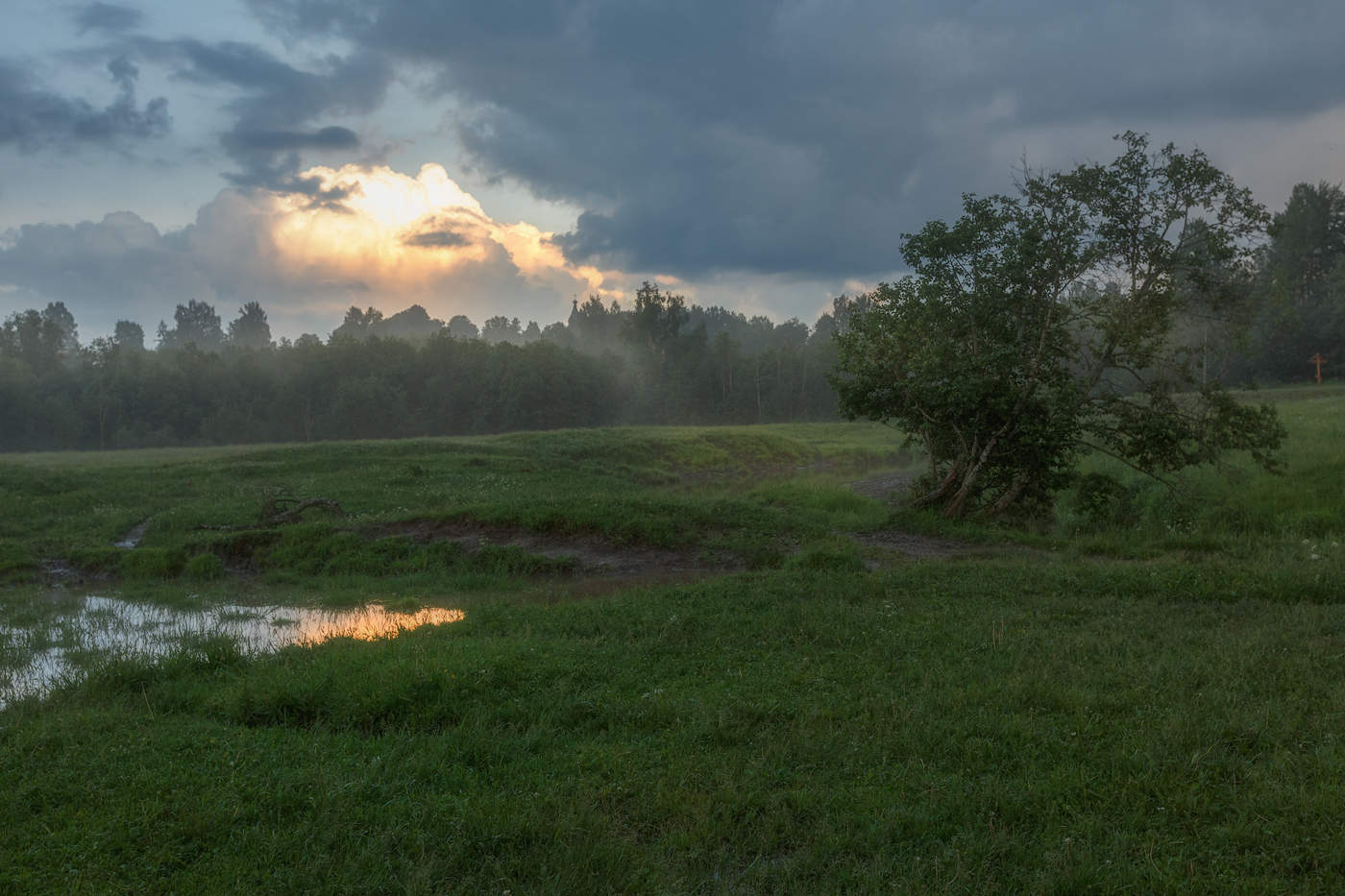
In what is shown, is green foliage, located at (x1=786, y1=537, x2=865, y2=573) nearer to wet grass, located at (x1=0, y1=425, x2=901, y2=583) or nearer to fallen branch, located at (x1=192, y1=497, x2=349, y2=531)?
wet grass, located at (x1=0, y1=425, x2=901, y2=583)

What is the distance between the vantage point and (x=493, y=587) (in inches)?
611

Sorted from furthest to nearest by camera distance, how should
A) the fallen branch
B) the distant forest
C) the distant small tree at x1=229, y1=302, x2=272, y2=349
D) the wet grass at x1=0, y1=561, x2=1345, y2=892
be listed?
the distant small tree at x1=229, y1=302, x2=272, y2=349
the distant forest
the fallen branch
the wet grass at x1=0, y1=561, x2=1345, y2=892

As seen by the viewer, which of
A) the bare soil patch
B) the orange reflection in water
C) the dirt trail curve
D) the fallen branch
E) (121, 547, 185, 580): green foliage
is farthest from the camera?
the fallen branch

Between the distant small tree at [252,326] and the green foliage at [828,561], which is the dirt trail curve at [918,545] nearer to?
the green foliage at [828,561]

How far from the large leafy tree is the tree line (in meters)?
47.8

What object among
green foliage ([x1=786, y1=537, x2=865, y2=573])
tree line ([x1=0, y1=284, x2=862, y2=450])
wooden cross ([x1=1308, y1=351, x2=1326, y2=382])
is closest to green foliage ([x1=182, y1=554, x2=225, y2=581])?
green foliage ([x1=786, y1=537, x2=865, y2=573])

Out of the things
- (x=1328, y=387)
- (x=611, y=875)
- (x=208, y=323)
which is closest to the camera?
(x=611, y=875)

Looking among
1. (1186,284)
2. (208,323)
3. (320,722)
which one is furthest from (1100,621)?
(208,323)

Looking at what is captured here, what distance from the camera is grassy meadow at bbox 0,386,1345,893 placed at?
5.24 meters

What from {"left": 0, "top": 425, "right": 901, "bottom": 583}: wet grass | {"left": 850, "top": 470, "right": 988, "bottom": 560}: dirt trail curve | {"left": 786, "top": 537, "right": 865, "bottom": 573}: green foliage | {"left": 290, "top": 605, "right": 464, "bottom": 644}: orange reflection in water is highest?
{"left": 0, "top": 425, "right": 901, "bottom": 583}: wet grass

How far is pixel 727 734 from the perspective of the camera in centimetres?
704

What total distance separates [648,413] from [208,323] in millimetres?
115800

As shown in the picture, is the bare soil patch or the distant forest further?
the distant forest

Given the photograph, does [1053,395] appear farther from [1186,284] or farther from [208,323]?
[208,323]
